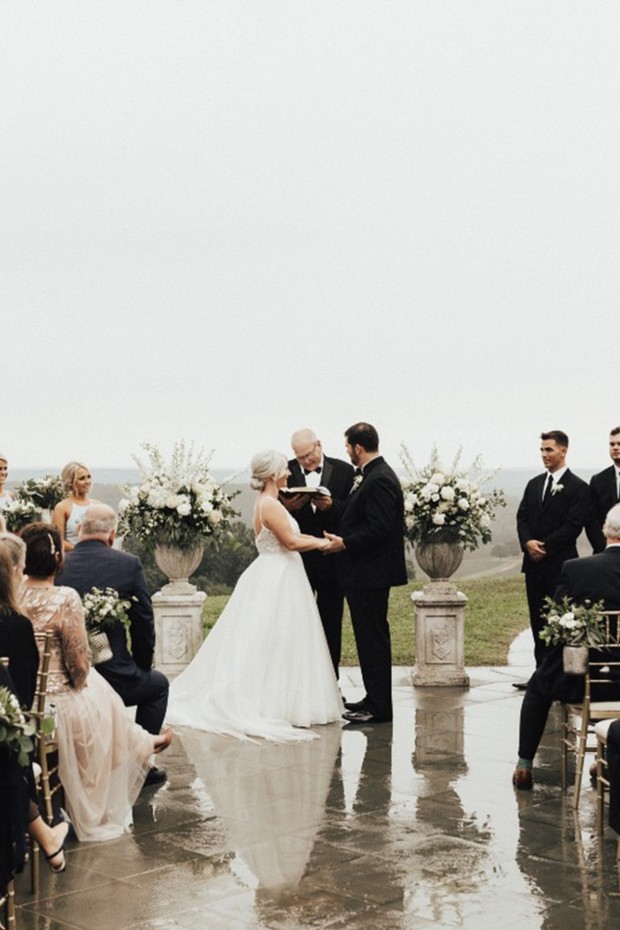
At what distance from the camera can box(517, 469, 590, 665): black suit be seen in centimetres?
1054

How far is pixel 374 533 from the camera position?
9602 mm

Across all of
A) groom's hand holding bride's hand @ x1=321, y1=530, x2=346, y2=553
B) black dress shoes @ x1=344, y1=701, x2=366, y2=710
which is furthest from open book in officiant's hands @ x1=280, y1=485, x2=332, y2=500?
black dress shoes @ x1=344, y1=701, x2=366, y2=710

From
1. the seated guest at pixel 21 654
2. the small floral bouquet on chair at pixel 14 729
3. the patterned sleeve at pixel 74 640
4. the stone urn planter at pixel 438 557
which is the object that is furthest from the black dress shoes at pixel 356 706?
the small floral bouquet on chair at pixel 14 729

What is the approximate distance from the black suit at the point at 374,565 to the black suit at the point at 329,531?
31.4 inches

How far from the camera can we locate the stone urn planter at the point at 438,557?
11570 mm

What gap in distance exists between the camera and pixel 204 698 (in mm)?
9594

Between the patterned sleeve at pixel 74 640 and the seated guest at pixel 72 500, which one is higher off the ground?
the seated guest at pixel 72 500

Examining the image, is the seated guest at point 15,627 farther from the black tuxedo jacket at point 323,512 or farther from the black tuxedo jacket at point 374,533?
the black tuxedo jacket at point 323,512

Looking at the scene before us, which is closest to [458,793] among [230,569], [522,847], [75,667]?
[522,847]

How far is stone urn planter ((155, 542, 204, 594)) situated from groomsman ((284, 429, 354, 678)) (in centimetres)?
137

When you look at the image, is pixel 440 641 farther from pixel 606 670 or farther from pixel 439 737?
pixel 606 670

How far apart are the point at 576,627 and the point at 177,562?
574 cm

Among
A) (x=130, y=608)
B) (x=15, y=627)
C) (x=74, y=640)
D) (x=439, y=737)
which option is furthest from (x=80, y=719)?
(x=439, y=737)

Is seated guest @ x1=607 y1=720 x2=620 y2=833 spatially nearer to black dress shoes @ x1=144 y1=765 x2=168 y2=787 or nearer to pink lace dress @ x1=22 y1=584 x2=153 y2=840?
pink lace dress @ x1=22 y1=584 x2=153 y2=840
